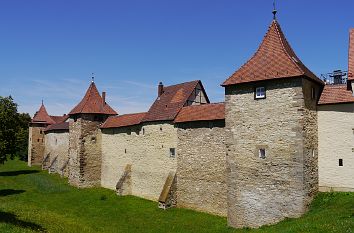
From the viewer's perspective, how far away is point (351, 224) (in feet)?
43.7

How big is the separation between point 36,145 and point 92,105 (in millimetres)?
25118

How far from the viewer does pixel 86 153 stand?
35438mm

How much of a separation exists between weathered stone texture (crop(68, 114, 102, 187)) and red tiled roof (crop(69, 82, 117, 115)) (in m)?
0.71

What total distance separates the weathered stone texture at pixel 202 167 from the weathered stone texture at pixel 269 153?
2864 mm

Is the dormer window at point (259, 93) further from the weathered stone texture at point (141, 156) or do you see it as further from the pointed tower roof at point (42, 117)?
the pointed tower roof at point (42, 117)

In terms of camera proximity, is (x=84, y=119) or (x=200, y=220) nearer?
(x=200, y=220)

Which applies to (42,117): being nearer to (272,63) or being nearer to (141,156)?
(141,156)

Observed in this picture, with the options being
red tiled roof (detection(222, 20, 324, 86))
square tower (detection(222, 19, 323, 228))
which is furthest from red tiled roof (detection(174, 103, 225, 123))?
red tiled roof (detection(222, 20, 324, 86))

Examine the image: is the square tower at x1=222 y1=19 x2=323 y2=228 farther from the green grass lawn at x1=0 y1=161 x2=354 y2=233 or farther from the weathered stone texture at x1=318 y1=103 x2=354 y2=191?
the green grass lawn at x1=0 y1=161 x2=354 y2=233

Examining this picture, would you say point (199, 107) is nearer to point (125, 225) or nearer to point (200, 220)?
point (200, 220)

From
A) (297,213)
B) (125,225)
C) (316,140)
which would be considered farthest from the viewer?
(125,225)

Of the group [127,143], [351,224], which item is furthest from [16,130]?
[351,224]

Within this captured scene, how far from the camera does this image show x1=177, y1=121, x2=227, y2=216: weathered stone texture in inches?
899

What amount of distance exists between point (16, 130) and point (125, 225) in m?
21.9
